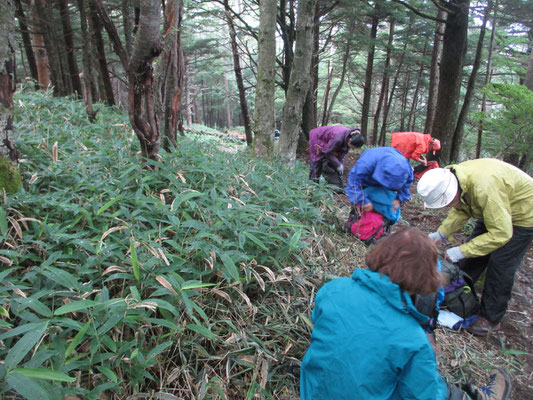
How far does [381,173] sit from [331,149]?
2138mm

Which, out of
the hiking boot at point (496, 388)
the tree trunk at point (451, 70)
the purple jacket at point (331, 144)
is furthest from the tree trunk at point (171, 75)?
the tree trunk at point (451, 70)

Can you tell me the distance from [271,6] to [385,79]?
11268mm

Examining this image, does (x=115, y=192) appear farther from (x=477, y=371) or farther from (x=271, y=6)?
(x=271, y=6)

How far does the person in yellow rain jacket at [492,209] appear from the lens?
2.71m

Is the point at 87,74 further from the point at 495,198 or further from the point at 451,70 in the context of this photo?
the point at 451,70

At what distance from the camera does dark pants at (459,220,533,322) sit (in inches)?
114

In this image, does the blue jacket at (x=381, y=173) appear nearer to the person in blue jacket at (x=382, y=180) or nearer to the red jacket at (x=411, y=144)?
the person in blue jacket at (x=382, y=180)

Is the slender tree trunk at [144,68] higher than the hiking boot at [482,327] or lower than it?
higher

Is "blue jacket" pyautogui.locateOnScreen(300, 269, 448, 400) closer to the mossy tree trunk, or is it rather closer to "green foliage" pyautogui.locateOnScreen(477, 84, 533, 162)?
the mossy tree trunk

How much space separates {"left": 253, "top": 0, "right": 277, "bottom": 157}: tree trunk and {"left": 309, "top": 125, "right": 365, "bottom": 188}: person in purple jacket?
1.19 m

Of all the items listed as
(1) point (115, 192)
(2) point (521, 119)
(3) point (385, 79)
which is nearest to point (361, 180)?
(1) point (115, 192)

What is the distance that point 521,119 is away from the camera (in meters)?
6.25

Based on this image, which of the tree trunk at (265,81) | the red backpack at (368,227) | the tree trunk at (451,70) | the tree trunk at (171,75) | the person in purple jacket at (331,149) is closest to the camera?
the tree trunk at (171,75)

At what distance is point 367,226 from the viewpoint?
3812mm
